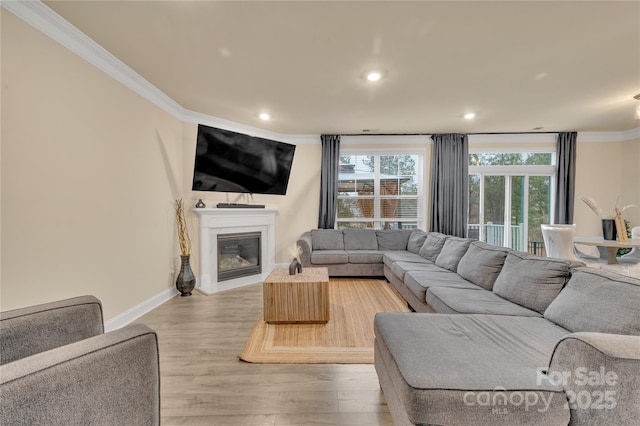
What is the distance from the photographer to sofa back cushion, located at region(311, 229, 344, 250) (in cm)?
459

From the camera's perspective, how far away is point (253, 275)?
415cm

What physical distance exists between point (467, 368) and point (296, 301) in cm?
171

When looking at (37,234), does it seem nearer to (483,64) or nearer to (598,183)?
(483,64)

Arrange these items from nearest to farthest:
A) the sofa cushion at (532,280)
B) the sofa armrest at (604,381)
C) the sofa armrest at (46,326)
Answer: the sofa armrest at (604,381) < the sofa armrest at (46,326) < the sofa cushion at (532,280)

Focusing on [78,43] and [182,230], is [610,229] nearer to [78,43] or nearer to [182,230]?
[182,230]

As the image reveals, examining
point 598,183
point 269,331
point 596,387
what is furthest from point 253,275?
point 598,183

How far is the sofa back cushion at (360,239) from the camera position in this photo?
461 centimetres

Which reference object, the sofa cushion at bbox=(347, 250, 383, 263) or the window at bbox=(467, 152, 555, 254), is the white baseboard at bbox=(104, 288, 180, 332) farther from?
the window at bbox=(467, 152, 555, 254)

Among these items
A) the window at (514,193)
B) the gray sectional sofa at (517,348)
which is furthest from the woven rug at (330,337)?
the window at (514,193)

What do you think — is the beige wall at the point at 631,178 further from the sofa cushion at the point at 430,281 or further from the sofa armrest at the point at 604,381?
Result: the sofa armrest at the point at 604,381

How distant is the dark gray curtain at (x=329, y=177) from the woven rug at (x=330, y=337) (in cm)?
192

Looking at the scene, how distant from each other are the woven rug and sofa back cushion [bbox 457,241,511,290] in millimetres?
817

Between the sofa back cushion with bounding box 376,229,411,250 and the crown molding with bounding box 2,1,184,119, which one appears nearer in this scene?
the crown molding with bounding box 2,1,184,119

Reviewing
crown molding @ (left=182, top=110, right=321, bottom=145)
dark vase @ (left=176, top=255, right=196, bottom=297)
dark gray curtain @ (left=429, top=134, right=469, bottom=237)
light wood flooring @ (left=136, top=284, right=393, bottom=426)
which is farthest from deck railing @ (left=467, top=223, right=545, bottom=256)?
dark vase @ (left=176, top=255, right=196, bottom=297)
